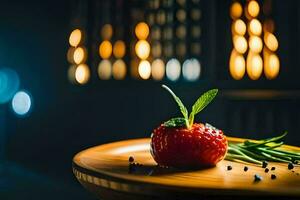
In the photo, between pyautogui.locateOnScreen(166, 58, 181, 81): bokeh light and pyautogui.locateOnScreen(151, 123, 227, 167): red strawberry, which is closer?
pyautogui.locateOnScreen(151, 123, 227, 167): red strawberry

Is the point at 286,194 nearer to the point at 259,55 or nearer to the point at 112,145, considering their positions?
the point at 112,145

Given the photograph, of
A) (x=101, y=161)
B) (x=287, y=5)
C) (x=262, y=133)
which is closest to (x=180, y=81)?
(x=262, y=133)

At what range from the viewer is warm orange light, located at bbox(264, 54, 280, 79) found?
5328 mm

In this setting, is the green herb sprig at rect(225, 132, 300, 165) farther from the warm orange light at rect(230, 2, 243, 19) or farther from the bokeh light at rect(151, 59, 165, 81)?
the bokeh light at rect(151, 59, 165, 81)

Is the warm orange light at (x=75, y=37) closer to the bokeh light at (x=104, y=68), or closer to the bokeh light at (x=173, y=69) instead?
the bokeh light at (x=104, y=68)

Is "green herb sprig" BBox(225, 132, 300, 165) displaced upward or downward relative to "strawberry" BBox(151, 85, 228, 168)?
downward

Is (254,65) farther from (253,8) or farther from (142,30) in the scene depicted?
(142,30)

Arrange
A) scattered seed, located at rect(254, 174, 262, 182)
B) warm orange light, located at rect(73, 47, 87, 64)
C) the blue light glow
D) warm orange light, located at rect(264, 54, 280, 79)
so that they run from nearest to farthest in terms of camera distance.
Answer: scattered seed, located at rect(254, 174, 262, 182)
warm orange light, located at rect(264, 54, 280, 79)
warm orange light, located at rect(73, 47, 87, 64)
the blue light glow

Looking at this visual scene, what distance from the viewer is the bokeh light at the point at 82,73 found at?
627 centimetres

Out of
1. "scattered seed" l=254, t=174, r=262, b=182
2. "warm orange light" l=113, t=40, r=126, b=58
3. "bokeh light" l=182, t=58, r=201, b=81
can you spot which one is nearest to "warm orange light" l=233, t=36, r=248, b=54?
"bokeh light" l=182, t=58, r=201, b=81

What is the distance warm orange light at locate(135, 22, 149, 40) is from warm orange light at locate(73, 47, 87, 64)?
2.73 feet

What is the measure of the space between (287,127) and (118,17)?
8.97 feet

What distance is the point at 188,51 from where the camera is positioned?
5.90 metres

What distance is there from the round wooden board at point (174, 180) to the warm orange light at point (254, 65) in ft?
12.8
